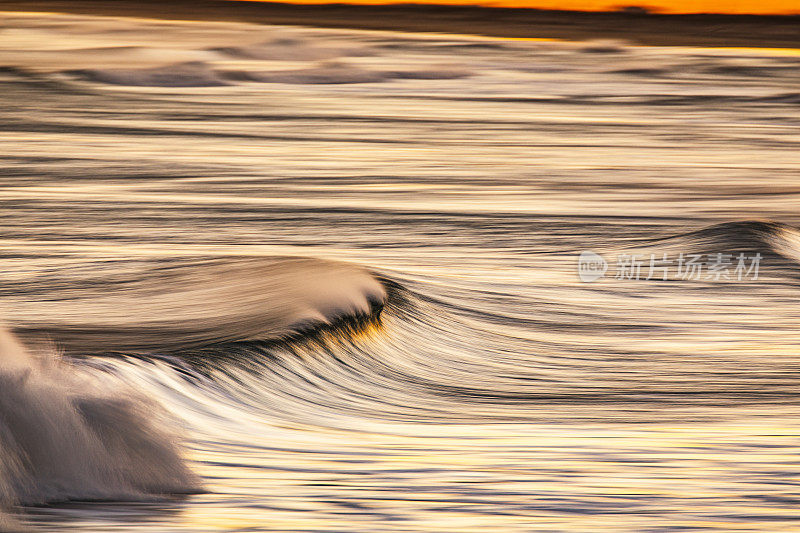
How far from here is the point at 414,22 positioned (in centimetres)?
799

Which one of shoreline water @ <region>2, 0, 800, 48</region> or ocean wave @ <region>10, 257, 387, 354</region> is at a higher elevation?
shoreline water @ <region>2, 0, 800, 48</region>

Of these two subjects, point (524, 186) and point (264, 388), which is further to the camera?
point (524, 186)

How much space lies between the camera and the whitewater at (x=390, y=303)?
3.50ft

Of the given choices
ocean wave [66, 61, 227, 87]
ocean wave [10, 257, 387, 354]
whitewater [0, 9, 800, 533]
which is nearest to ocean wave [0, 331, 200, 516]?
whitewater [0, 9, 800, 533]

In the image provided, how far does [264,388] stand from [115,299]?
757 millimetres

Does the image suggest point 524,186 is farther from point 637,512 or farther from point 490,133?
point 637,512

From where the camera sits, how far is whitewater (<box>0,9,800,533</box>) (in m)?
1.07

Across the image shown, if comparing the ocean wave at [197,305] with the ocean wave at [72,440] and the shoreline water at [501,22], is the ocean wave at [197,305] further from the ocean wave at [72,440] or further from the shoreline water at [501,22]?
the shoreline water at [501,22]

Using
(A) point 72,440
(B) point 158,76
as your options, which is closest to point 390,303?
(A) point 72,440

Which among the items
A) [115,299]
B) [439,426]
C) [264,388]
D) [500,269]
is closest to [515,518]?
[439,426]

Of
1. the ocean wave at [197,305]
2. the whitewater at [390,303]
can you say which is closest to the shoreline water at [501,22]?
the whitewater at [390,303]

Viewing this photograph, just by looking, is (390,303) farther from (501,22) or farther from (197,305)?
(501,22)

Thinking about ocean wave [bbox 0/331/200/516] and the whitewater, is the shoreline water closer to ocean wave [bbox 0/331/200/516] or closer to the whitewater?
the whitewater

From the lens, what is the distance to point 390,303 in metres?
2.36
